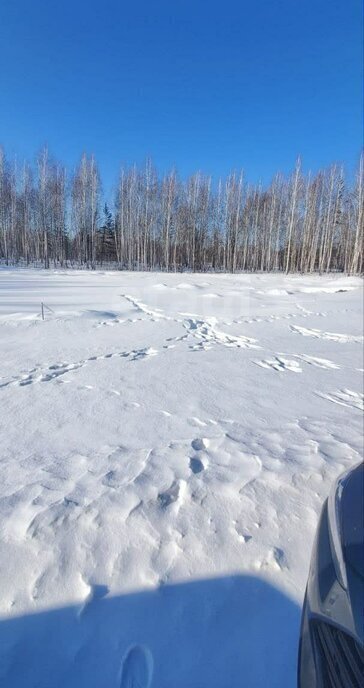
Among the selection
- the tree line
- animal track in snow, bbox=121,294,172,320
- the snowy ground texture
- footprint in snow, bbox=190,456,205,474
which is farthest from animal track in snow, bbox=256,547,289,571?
the tree line

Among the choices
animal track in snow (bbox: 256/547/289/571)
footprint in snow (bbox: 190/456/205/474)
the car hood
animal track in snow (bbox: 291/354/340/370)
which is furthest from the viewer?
animal track in snow (bbox: 291/354/340/370)

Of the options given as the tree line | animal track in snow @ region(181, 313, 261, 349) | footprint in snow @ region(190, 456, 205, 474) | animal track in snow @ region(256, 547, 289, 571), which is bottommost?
animal track in snow @ region(256, 547, 289, 571)

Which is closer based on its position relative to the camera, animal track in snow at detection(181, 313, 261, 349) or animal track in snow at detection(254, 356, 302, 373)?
animal track in snow at detection(254, 356, 302, 373)

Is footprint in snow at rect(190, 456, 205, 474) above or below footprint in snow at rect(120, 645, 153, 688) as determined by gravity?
above

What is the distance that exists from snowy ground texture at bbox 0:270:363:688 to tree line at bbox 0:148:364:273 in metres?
29.1

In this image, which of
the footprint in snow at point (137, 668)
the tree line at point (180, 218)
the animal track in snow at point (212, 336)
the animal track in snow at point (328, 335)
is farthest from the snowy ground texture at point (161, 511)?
the tree line at point (180, 218)

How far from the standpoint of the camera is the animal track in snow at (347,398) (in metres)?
3.60

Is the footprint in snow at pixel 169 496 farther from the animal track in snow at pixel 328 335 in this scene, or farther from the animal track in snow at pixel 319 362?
the animal track in snow at pixel 328 335

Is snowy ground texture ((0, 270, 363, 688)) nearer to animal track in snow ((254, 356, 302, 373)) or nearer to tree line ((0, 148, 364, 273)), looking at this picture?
animal track in snow ((254, 356, 302, 373))

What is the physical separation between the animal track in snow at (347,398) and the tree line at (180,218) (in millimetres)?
28051

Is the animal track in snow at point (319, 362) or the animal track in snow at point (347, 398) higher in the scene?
the animal track in snow at point (319, 362)

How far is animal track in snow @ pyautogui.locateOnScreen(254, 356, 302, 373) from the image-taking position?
4.67 m

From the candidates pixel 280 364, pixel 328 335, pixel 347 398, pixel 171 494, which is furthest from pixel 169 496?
pixel 328 335

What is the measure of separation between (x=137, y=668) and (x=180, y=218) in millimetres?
38726
